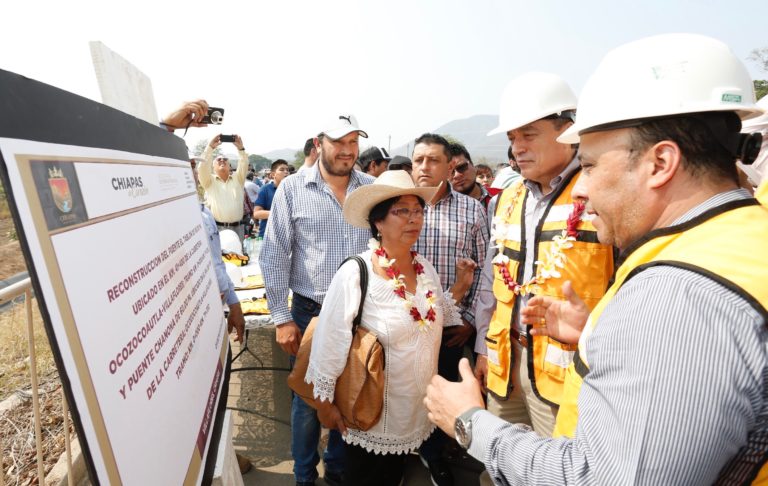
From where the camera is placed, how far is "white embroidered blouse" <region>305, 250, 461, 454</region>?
2102 millimetres

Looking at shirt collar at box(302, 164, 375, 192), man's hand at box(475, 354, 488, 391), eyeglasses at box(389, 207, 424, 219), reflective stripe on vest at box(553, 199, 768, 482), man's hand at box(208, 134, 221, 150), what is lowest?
man's hand at box(475, 354, 488, 391)

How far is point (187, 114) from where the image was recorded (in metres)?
2.25

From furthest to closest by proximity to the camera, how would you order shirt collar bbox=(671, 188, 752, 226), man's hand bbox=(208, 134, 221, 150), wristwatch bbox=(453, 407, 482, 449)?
man's hand bbox=(208, 134, 221, 150) < wristwatch bbox=(453, 407, 482, 449) < shirt collar bbox=(671, 188, 752, 226)

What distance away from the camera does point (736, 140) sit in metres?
1.01

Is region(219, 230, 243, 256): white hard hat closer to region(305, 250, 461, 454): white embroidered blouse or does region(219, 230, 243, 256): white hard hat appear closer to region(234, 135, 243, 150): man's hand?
region(234, 135, 243, 150): man's hand

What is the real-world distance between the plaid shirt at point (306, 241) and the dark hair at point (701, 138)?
219cm

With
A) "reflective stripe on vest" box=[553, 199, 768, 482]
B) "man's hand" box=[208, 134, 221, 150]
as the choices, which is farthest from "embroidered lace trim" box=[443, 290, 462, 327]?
"man's hand" box=[208, 134, 221, 150]

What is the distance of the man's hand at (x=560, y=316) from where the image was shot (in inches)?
66.3

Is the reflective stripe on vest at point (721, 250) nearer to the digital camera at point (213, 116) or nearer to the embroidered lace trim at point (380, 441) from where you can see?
the embroidered lace trim at point (380, 441)

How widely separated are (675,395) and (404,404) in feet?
5.43

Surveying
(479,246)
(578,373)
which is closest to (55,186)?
(578,373)

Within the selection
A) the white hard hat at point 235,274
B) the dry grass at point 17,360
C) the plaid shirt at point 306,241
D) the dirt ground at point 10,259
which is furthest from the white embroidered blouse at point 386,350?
the dirt ground at point 10,259

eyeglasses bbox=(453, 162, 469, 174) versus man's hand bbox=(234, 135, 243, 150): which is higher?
man's hand bbox=(234, 135, 243, 150)

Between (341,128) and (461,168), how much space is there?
198 cm
